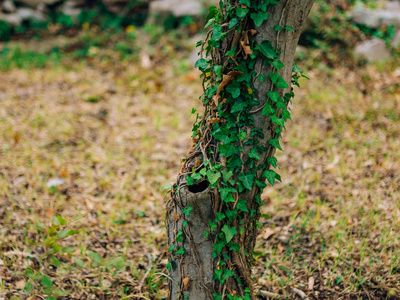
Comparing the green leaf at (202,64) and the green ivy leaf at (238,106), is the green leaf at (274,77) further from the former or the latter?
the green leaf at (202,64)

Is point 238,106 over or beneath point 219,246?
over

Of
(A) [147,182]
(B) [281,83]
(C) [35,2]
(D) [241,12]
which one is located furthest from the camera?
(C) [35,2]

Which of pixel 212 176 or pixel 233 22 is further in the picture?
pixel 212 176

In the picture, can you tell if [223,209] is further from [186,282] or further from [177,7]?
[177,7]

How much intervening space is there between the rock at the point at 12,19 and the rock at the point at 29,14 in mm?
113

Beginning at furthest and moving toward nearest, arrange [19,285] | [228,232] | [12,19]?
[12,19], [19,285], [228,232]

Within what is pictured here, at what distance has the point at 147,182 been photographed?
3156 millimetres

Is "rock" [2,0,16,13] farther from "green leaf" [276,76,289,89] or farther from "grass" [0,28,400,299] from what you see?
"green leaf" [276,76,289,89]

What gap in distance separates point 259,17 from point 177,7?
5351mm

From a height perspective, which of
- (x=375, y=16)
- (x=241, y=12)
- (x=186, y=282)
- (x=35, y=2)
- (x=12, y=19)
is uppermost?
(x=35, y=2)

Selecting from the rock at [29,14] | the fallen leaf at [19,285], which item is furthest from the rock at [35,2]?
the fallen leaf at [19,285]

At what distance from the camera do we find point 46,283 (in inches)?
58.0

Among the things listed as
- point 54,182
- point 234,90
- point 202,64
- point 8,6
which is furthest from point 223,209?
point 8,6

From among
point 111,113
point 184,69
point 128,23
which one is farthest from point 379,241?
point 128,23
